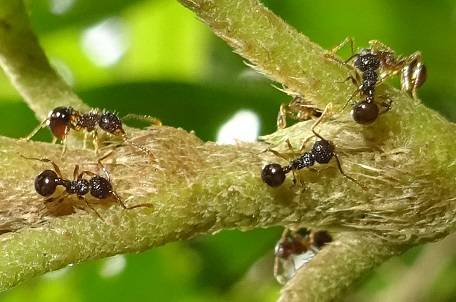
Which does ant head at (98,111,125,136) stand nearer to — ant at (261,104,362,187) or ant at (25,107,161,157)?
ant at (25,107,161,157)

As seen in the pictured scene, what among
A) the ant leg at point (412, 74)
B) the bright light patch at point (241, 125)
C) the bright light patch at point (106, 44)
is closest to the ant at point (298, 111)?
the ant leg at point (412, 74)

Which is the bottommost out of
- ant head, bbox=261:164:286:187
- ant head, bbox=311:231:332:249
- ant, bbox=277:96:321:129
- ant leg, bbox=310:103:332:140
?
ant head, bbox=261:164:286:187

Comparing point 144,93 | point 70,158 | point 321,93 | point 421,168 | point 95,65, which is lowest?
point 421,168

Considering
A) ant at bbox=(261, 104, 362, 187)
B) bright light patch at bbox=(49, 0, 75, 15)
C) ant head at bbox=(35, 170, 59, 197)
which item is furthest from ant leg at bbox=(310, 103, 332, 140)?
bright light patch at bbox=(49, 0, 75, 15)

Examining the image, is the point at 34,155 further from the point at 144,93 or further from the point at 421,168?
the point at 144,93

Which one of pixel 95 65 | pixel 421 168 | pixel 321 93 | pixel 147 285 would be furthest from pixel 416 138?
pixel 95 65

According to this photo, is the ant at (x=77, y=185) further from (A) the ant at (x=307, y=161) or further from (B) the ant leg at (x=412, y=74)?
(B) the ant leg at (x=412, y=74)

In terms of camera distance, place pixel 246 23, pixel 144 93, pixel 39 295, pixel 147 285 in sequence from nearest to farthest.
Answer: pixel 246 23 < pixel 144 93 < pixel 147 285 < pixel 39 295

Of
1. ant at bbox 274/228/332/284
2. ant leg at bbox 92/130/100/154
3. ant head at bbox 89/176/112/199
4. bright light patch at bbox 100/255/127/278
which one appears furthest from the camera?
bright light patch at bbox 100/255/127/278
